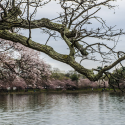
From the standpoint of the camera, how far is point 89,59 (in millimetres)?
7875

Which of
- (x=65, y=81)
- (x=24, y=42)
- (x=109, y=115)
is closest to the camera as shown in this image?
(x=24, y=42)

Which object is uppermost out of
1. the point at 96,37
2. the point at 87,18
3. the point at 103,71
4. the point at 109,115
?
the point at 87,18

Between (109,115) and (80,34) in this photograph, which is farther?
(109,115)

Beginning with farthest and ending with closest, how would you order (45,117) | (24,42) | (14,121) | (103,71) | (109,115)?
(109,115) → (45,117) → (14,121) → (24,42) → (103,71)

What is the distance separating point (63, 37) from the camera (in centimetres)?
803

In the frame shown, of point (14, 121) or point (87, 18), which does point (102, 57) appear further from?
point (14, 121)

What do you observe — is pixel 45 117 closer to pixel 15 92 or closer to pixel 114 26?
pixel 114 26

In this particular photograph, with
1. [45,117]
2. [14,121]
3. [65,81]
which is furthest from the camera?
A: [65,81]

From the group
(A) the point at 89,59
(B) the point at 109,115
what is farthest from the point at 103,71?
(B) the point at 109,115

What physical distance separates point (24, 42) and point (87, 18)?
2312 millimetres

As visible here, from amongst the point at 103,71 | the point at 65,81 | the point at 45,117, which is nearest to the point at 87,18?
the point at 103,71

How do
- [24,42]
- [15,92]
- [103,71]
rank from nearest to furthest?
[103,71] < [24,42] < [15,92]

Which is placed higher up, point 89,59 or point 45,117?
point 89,59

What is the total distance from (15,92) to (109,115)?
53019 mm
